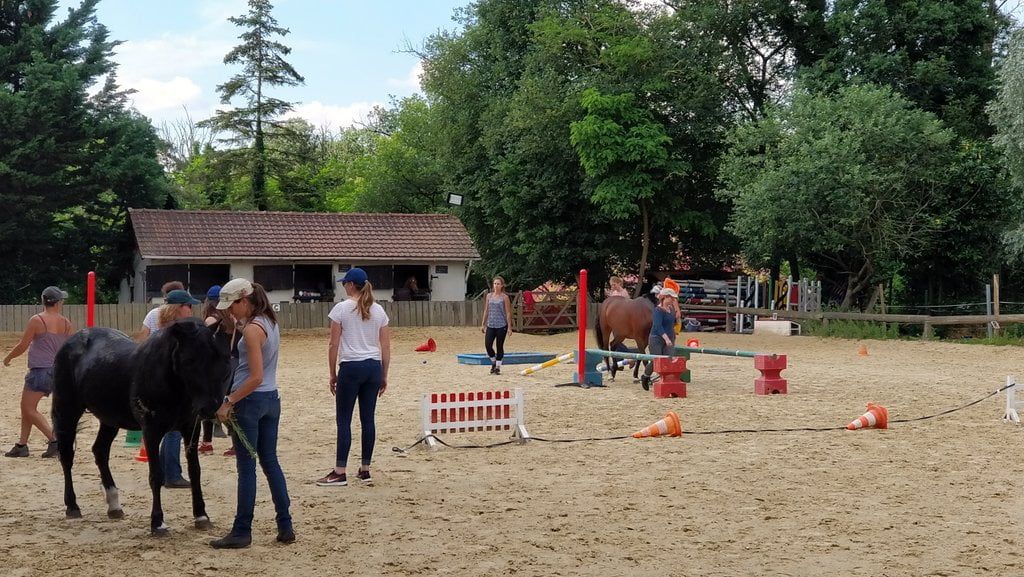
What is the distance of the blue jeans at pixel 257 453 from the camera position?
6855mm

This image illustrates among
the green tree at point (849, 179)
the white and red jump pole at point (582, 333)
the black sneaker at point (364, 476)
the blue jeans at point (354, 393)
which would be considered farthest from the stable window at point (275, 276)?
the blue jeans at point (354, 393)

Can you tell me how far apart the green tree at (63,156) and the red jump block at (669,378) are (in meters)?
25.0

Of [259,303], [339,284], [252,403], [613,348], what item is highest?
[339,284]

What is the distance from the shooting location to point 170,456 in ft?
29.3

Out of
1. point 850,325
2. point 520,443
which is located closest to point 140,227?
point 850,325

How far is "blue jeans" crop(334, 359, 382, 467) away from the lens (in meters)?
8.62

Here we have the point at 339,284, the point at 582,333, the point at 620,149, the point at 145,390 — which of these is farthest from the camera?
the point at 339,284

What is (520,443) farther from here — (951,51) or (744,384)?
(951,51)

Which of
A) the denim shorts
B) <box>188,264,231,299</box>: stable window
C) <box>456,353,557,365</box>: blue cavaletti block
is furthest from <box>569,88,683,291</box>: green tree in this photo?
the denim shorts

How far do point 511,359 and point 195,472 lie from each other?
14316 mm

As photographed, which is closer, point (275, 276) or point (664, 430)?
point (664, 430)

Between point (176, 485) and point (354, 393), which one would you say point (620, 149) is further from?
Answer: point (176, 485)

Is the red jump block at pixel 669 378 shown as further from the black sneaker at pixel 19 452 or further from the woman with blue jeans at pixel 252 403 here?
the woman with blue jeans at pixel 252 403

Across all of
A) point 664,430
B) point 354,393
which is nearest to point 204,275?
point 664,430
